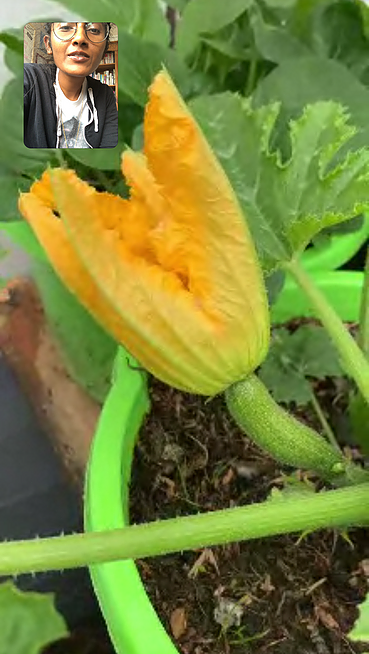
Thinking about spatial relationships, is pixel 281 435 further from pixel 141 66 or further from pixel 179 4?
pixel 179 4

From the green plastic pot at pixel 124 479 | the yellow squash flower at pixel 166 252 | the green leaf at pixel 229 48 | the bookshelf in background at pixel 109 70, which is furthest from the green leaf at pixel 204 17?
the yellow squash flower at pixel 166 252

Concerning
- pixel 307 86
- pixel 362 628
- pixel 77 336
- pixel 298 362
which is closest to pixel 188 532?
pixel 362 628

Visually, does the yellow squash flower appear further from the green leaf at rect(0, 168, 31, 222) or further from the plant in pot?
the green leaf at rect(0, 168, 31, 222)

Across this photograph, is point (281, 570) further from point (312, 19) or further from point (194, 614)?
point (312, 19)

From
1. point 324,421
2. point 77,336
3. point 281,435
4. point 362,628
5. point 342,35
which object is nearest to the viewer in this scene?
point 362,628

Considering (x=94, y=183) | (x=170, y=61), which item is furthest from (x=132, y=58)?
(x=94, y=183)

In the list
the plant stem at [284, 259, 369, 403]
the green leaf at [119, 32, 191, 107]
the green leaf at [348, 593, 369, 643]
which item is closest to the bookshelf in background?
the green leaf at [119, 32, 191, 107]
